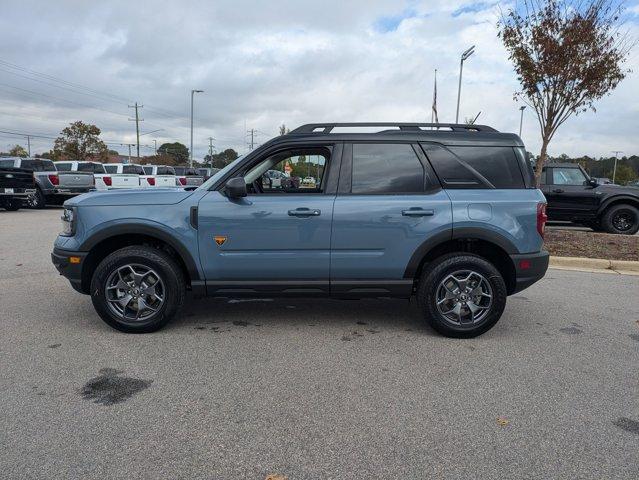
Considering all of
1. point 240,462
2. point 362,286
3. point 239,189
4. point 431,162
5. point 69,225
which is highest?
point 431,162

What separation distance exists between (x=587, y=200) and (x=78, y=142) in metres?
55.2

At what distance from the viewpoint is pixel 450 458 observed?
8.41 feet

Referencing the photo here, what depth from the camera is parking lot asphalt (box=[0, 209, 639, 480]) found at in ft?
8.27

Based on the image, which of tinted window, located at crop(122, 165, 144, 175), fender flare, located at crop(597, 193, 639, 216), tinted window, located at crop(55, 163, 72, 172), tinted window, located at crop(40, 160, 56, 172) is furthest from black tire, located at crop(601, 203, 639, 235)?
tinted window, located at crop(55, 163, 72, 172)

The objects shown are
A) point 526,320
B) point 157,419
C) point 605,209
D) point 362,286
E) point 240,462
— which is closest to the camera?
point 240,462

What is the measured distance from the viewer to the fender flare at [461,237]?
4266 millimetres

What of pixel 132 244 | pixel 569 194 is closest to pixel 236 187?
pixel 132 244

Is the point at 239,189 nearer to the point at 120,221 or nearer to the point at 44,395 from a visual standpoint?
the point at 120,221

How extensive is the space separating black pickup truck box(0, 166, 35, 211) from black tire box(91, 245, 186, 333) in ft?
45.1

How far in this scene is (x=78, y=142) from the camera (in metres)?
54.0

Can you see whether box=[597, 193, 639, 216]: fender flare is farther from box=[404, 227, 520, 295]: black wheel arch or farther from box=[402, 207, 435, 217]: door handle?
box=[402, 207, 435, 217]: door handle

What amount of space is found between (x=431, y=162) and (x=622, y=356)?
234 cm

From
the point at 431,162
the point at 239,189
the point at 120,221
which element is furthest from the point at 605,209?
the point at 120,221

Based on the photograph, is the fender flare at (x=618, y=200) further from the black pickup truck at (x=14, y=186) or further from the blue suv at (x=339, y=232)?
the black pickup truck at (x=14, y=186)
